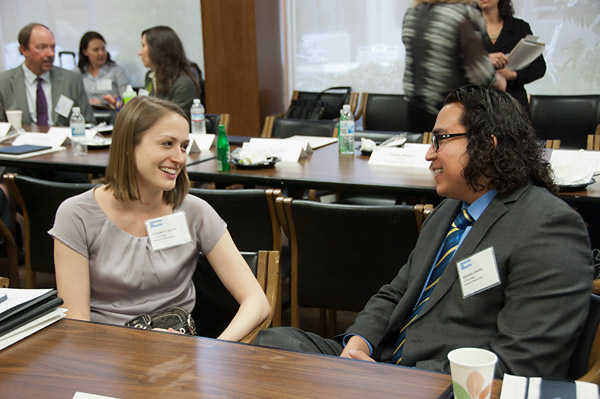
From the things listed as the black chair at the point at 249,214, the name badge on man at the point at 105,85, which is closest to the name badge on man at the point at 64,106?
the name badge on man at the point at 105,85

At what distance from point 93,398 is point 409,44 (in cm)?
259

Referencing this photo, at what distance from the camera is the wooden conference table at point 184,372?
1234 mm

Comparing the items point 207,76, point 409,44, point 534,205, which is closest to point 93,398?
point 534,205

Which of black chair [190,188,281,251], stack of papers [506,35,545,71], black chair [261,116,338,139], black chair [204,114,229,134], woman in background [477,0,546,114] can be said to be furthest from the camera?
black chair [204,114,229,134]

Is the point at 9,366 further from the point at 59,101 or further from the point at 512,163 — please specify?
the point at 59,101

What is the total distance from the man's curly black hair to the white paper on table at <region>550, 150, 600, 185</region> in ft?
3.06

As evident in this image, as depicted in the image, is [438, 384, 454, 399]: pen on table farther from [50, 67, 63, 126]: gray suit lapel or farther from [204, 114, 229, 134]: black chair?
[50, 67, 63, 126]: gray suit lapel

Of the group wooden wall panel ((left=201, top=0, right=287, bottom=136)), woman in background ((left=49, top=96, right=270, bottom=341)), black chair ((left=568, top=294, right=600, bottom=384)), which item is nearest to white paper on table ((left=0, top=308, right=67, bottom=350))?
woman in background ((left=49, top=96, right=270, bottom=341))

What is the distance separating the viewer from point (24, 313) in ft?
5.05

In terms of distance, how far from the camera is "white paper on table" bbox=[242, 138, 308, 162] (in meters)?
3.65

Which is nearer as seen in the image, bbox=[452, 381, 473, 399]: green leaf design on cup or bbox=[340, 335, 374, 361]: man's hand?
bbox=[452, 381, 473, 399]: green leaf design on cup

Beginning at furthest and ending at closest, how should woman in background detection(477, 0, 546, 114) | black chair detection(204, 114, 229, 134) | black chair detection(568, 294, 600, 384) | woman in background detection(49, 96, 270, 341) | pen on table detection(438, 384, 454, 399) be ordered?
1. black chair detection(204, 114, 229, 134)
2. woman in background detection(477, 0, 546, 114)
3. woman in background detection(49, 96, 270, 341)
4. black chair detection(568, 294, 600, 384)
5. pen on table detection(438, 384, 454, 399)

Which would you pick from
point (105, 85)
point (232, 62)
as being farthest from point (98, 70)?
point (232, 62)

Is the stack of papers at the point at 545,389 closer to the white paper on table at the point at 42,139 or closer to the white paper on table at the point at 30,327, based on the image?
the white paper on table at the point at 30,327
